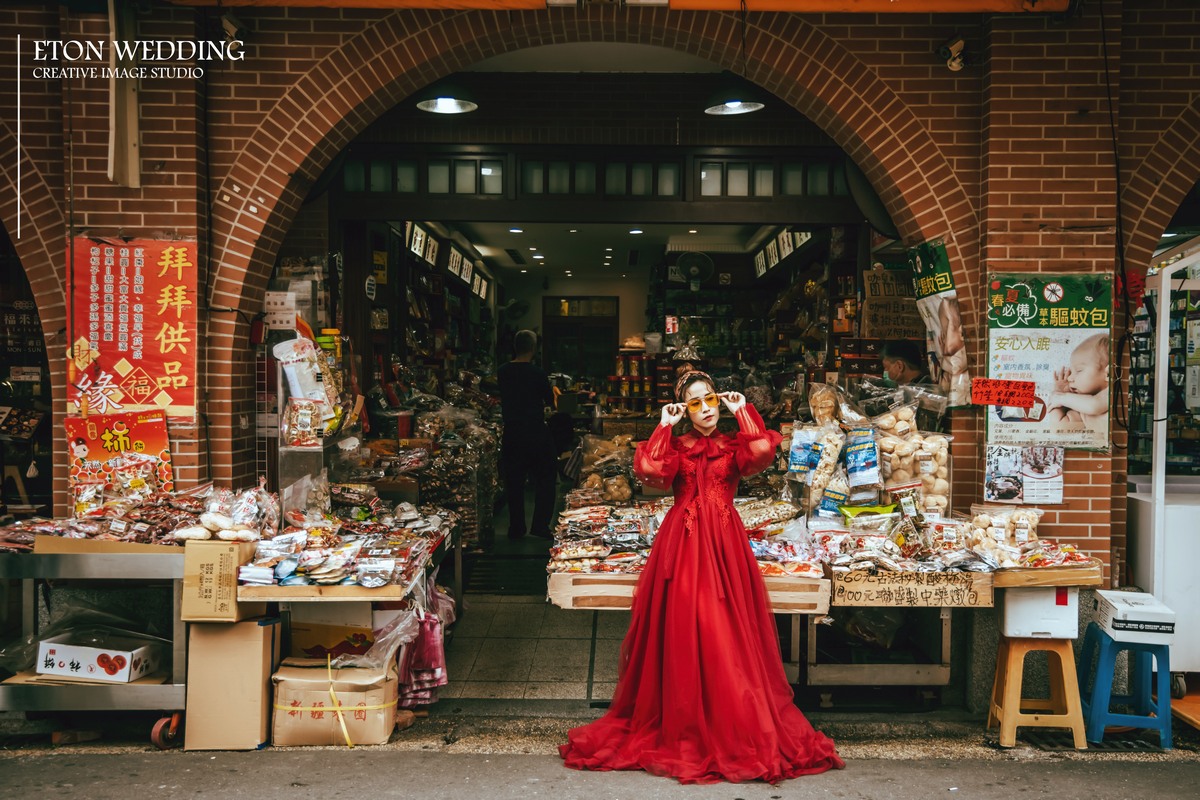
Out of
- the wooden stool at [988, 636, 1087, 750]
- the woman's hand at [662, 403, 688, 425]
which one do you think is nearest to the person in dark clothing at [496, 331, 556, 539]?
the woman's hand at [662, 403, 688, 425]

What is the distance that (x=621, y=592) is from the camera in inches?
179

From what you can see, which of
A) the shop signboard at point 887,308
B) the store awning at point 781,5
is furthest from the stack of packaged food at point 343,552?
the shop signboard at point 887,308

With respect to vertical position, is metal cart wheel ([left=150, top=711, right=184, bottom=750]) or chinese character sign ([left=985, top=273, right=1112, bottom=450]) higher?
chinese character sign ([left=985, top=273, right=1112, bottom=450])

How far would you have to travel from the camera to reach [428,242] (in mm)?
11391

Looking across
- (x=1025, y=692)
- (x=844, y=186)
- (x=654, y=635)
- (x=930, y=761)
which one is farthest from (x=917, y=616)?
(x=844, y=186)

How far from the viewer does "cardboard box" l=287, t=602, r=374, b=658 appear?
472 centimetres

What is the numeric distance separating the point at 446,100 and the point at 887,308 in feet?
12.6

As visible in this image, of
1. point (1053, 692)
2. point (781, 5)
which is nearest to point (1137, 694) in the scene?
point (1053, 692)

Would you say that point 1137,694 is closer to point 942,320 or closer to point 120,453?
point 942,320

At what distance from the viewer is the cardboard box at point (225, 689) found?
4.37 meters

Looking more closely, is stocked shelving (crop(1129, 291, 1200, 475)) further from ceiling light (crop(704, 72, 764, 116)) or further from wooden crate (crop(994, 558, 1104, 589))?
wooden crate (crop(994, 558, 1104, 589))

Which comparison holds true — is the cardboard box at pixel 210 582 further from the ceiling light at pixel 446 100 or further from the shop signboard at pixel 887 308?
the shop signboard at pixel 887 308

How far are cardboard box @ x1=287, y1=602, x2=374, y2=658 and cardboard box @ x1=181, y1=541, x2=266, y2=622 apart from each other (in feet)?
1.49

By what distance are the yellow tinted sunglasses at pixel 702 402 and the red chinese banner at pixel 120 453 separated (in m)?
3.16
